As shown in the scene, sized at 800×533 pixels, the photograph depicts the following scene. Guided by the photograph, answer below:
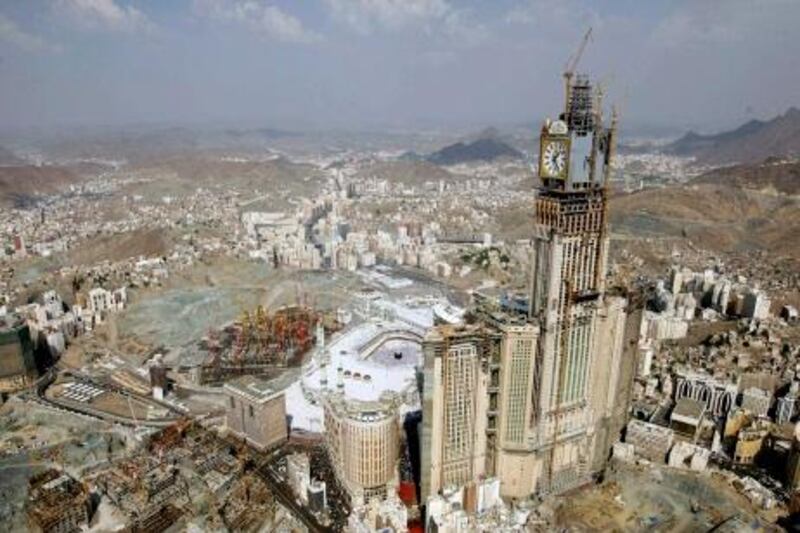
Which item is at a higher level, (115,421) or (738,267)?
(738,267)

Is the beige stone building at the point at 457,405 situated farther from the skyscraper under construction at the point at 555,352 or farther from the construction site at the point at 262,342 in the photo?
the construction site at the point at 262,342

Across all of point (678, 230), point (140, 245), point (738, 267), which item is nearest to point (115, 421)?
point (140, 245)

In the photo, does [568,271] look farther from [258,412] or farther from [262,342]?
[262,342]

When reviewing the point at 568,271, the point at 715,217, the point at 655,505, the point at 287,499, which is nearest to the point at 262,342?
the point at 287,499

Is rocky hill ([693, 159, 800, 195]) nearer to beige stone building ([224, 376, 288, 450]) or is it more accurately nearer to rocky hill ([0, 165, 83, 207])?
beige stone building ([224, 376, 288, 450])

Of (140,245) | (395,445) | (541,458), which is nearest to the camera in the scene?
(541,458)

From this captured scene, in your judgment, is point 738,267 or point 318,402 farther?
point 738,267

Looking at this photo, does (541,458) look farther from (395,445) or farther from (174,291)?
(174,291)
